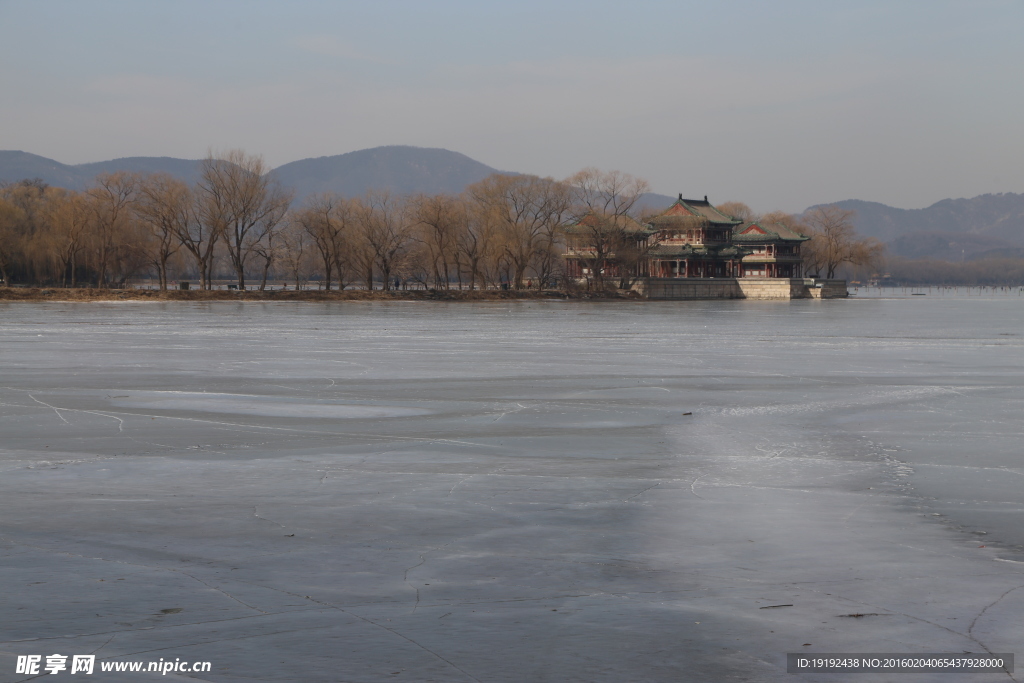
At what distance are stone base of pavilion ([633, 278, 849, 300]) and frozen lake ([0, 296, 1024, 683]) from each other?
286 feet

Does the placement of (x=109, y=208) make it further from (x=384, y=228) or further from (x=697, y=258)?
(x=697, y=258)

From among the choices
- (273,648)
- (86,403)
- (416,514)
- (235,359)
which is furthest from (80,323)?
(273,648)

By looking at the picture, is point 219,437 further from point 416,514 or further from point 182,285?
point 182,285

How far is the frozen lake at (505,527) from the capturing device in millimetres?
4910

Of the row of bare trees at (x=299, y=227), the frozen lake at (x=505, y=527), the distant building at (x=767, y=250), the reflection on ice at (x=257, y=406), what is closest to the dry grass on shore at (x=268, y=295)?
the row of bare trees at (x=299, y=227)

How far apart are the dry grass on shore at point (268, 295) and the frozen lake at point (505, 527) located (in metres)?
59.2

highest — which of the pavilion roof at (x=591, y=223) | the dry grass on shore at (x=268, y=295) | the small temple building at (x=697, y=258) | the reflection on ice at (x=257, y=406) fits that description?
the pavilion roof at (x=591, y=223)

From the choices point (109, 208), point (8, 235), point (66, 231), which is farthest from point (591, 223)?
point (8, 235)

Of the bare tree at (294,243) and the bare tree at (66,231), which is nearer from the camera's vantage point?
the bare tree at (66,231)

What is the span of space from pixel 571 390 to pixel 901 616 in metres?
11.6

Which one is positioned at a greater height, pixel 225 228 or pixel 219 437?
pixel 225 228

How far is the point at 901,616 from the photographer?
209 inches

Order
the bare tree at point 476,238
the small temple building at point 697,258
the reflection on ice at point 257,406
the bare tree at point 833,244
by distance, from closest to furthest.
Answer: the reflection on ice at point 257,406 < the bare tree at point 476,238 < the small temple building at point 697,258 < the bare tree at point 833,244

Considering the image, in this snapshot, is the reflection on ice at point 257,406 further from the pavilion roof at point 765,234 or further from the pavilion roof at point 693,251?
the pavilion roof at point 765,234
